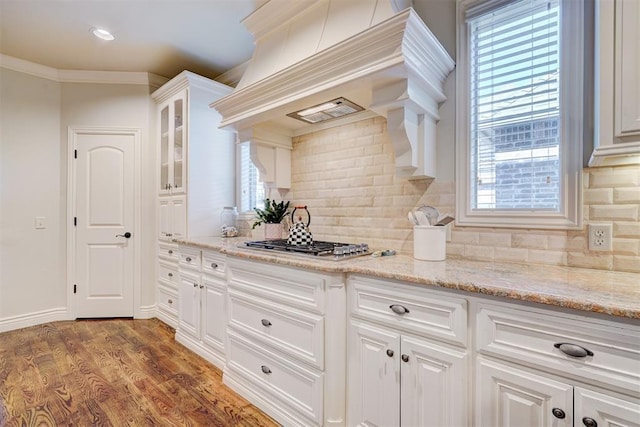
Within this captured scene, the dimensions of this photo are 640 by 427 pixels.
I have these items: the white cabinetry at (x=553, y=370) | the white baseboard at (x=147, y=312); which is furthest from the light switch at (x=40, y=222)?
the white cabinetry at (x=553, y=370)

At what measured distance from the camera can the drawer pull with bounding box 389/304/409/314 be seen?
133 cm

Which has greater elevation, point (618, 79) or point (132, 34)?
point (132, 34)

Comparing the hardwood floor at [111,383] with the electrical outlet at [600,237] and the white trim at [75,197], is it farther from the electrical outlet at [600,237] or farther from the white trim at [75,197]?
the electrical outlet at [600,237]

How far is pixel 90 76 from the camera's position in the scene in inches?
135

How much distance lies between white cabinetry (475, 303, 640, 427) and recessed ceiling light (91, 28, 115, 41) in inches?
136

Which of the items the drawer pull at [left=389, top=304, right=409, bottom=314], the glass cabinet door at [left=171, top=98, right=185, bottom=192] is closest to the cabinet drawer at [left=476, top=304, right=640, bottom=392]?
the drawer pull at [left=389, top=304, right=409, bottom=314]

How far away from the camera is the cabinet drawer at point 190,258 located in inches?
103

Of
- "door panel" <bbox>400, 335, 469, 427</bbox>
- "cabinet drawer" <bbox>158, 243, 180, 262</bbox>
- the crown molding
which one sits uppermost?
the crown molding

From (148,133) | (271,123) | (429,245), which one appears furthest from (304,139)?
(148,133)

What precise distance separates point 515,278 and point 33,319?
14.6 feet

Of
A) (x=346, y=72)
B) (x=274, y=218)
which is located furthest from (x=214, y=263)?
(x=346, y=72)

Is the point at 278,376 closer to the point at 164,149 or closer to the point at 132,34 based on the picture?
the point at 164,149

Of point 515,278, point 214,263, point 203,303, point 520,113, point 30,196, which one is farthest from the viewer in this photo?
point 30,196

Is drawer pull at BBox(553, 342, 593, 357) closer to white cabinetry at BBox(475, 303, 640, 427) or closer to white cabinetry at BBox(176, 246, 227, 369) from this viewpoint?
white cabinetry at BBox(475, 303, 640, 427)
